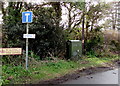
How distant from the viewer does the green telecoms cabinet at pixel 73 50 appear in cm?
700

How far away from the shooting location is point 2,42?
5.88 m

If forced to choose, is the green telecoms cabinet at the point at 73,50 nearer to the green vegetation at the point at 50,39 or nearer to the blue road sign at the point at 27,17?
the green vegetation at the point at 50,39

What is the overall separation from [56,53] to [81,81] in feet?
9.33

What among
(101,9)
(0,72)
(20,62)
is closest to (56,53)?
(20,62)

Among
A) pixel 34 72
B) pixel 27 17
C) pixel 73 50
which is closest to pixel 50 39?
pixel 73 50

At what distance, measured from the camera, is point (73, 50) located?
7047 mm

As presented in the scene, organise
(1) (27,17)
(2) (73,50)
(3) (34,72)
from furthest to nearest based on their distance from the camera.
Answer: (2) (73,50)
(1) (27,17)
(3) (34,72)

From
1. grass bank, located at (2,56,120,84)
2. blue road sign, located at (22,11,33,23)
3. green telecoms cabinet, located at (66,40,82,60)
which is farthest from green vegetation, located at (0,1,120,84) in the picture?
blue road sign, located at (22,11,33,23)

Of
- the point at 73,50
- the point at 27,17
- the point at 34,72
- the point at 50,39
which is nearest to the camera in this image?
the point at 34,72

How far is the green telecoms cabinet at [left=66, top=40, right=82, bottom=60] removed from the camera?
7.00 metres


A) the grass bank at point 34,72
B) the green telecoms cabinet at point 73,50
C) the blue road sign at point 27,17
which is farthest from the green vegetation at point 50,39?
the blue road sign at point 27,17

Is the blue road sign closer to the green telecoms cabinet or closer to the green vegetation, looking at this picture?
the green vegetation

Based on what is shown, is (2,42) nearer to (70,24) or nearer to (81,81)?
(81,81)

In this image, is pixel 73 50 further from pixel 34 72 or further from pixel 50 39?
pixel 34 72
